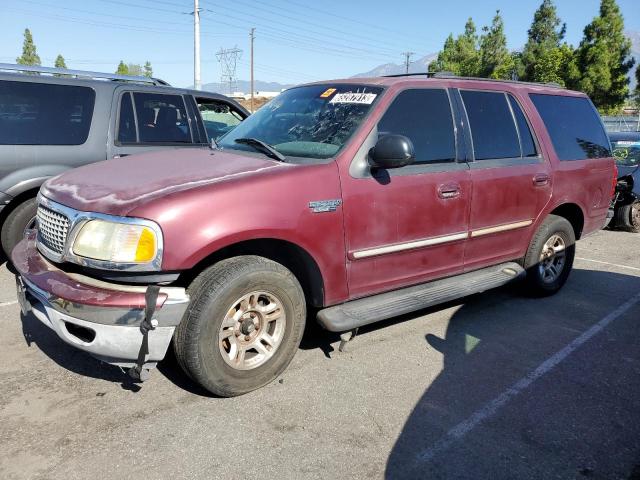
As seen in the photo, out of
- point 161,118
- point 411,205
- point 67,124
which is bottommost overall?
point 411,205

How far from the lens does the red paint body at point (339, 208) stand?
2762 millimetres

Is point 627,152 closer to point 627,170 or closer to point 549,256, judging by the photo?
point 627,170

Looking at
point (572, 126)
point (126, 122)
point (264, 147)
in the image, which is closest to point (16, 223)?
point (126, 122)

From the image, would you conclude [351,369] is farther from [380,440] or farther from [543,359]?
[543,359]

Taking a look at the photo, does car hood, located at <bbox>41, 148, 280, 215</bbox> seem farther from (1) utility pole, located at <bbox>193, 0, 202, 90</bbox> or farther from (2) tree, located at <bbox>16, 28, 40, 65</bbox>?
(2) tree, located at <bbox>16, 28, 40, 65</bbox>

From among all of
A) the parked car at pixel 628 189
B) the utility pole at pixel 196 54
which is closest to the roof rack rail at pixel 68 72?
the parked car at pixel 628 189

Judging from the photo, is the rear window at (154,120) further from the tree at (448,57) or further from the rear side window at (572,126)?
the tree at (448,57)

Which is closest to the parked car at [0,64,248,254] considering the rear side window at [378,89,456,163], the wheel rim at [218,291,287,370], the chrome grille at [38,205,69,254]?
the chrome grille at [38,205,69,254]

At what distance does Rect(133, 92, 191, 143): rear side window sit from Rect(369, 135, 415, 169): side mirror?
10.3 feet

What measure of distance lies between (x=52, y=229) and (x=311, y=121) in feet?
6.12

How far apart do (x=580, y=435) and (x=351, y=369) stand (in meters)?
1.41

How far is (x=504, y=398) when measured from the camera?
3227 millimetres

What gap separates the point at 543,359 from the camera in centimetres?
381

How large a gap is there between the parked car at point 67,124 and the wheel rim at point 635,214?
7.21 m
